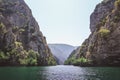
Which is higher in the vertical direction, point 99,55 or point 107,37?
point 107,37

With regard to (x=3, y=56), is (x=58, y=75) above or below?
below

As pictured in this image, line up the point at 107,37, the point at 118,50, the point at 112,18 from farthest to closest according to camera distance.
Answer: the point at 112,18, the point at 107,37, the point at 118,50

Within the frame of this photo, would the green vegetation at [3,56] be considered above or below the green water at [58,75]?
above

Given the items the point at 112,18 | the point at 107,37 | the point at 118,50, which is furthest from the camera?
the point at 112,18

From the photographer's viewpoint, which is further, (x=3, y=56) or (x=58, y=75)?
(x=3, y=56)

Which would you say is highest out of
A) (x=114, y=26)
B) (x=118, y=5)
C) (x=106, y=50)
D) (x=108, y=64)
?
(x=118, y=5)

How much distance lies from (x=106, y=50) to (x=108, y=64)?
39.2 feet

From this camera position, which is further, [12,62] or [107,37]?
[12,62]

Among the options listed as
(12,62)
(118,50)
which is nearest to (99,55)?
(118,50)

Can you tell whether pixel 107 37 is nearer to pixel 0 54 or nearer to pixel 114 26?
pixel 114 26

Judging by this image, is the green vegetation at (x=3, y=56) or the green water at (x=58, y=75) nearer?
the green water at (x=58, y=75)

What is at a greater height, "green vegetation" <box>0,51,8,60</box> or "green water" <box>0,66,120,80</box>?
"green vegetation" <box>0,51,8,60</box>

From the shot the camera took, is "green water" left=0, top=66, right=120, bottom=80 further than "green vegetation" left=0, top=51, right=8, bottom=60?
No

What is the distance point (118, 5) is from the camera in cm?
18888
